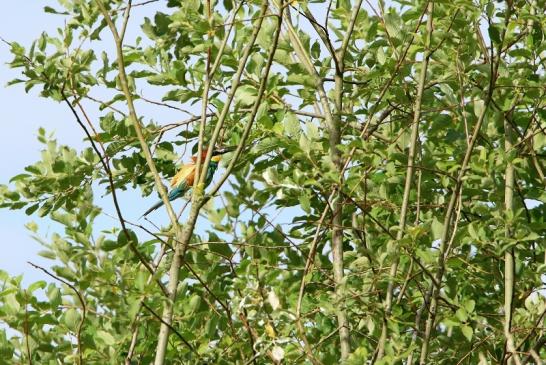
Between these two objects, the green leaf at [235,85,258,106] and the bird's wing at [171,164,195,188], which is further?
the bird's wing at [171,164,195,188]

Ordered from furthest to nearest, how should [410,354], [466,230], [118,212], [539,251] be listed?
[539,251], [466,230], [410,354], [118,212]

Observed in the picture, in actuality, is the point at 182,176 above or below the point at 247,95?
above

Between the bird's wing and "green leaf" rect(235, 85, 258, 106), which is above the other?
the bird's wing

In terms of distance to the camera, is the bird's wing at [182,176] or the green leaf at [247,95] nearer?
the green leaf at [247,95]

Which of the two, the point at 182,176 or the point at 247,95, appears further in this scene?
the point at 182,176

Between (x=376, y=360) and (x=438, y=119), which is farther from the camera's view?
(x=438, y=119)

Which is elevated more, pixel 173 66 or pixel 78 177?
pixel 173 66

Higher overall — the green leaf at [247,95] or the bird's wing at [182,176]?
the bird's wing at [182,176]

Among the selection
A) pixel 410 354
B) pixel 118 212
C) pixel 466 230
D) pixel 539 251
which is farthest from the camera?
pixel 539 251

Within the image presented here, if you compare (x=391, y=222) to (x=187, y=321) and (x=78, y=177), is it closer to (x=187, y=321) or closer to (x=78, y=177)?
(x=187, y=321)

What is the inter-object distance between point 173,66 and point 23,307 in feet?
6.15

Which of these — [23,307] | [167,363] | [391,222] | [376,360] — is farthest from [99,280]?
[391,222]

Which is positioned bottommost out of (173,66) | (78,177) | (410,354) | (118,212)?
(410,354)

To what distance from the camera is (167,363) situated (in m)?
5.82
